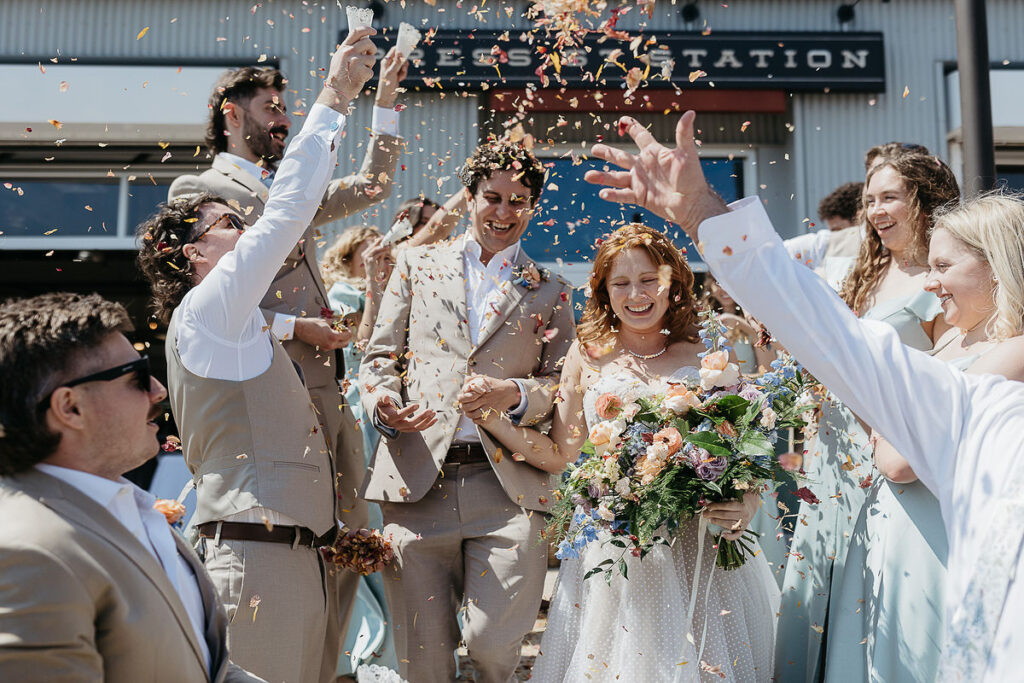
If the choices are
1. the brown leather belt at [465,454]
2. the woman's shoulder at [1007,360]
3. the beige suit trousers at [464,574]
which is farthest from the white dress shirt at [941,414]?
the brown leather belt at [465,454]

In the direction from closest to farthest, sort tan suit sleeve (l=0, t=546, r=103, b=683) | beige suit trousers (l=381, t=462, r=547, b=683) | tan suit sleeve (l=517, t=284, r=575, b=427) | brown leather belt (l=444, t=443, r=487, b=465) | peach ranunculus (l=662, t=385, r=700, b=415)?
tan suit sleeve (l=0, t=546, r=103, b=683), peach ranunculus (l=662, t=385, r=700, b=415), beige suit trousers (l=381, t=462, r=547, b=683), tan suit sleeve (l=517, t=284, r=575, b=427), brown leather belt (l=444, t=443, r=487, b=465)

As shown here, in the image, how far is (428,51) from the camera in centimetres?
953

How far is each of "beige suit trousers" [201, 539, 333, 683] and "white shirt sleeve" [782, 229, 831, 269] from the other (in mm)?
3155

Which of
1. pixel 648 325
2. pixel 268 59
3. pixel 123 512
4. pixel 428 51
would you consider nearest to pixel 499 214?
pixel 648 325

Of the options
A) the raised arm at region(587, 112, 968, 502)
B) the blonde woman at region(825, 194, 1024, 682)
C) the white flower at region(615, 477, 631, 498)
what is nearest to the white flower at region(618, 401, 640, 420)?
the white flower at region(615, 477, 631, 498)

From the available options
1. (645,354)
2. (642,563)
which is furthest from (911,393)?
(645,354)

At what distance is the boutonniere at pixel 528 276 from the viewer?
14.8 feet

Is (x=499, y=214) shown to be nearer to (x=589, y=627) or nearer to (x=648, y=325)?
(x=648, y=325)

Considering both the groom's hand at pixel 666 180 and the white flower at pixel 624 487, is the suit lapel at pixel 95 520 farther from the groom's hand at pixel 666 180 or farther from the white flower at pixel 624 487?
the white flower at pixel 624 487

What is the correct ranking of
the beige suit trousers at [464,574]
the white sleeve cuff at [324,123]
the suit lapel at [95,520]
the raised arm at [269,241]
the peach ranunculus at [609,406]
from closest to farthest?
the suit lapel at [95,520] → the raised arm at [269,241] → the white sleeve cuff at [324,123] → the peach ranunculus at [609,406] → the beige suit trousers at [464,574]

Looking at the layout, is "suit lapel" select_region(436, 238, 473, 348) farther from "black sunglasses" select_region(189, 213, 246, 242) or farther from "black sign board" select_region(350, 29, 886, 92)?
"black sign board" select_region(350, 29, 886, 92)

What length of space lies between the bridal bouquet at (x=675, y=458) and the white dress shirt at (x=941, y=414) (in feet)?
4.38

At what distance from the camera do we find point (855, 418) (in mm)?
4168

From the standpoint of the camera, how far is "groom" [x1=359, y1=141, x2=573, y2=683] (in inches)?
163
